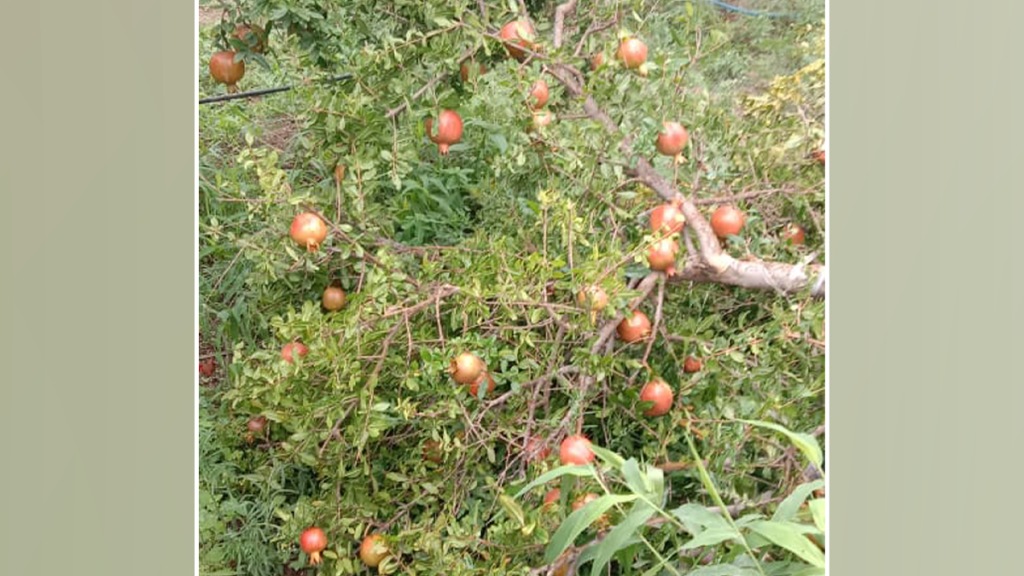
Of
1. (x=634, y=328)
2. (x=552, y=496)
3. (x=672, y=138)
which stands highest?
(x=672, y=138)

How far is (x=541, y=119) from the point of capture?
1.21 meters

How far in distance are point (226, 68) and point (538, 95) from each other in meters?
0.37

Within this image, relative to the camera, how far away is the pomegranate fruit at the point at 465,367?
3.70 feet

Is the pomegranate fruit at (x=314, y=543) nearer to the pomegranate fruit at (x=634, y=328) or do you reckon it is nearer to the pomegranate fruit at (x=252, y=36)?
the pomegranate fruit at (x=634, y=328)

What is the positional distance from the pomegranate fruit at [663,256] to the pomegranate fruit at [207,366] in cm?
52

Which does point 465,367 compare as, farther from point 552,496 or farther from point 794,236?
point 794,236

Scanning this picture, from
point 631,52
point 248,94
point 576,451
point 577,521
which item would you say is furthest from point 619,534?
point 248,94

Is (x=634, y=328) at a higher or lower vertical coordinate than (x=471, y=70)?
lower
